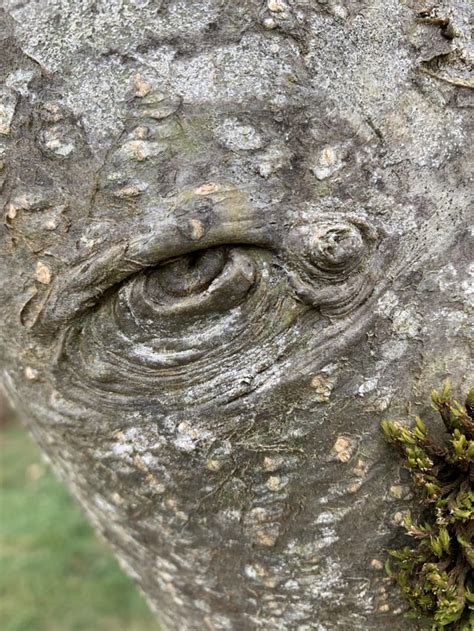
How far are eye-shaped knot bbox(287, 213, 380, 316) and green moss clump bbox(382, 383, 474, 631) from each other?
249mm

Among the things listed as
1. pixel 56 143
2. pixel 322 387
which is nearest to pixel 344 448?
pixel 322 387

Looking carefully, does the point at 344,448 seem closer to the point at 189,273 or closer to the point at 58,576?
the point at 189,273

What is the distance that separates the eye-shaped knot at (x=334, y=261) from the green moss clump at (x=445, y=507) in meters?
0.25

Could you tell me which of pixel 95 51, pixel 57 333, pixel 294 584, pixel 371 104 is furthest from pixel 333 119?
pixel 294 584

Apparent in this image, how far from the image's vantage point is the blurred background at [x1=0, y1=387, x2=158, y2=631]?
4395 mm

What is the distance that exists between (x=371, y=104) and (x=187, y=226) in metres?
0.41

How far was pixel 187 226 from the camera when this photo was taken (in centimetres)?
134

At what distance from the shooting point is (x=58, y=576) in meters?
4.71

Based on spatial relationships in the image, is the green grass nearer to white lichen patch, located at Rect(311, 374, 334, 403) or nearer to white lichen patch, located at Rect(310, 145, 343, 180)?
white lichen patch, located at Rect(311, 374, 334, 403)

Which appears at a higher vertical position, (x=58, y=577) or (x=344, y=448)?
(x=344, y=448)

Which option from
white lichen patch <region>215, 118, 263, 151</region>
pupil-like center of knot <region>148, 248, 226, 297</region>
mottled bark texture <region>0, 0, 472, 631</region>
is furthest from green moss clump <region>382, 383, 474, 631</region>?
white lichen patch <region>215, 118, 263, 151</region>

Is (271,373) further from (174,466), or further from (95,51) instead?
(95,51)

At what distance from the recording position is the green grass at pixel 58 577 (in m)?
4.39

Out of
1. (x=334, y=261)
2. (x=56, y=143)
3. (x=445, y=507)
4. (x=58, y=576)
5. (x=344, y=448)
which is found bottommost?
(x=58, y=576)
